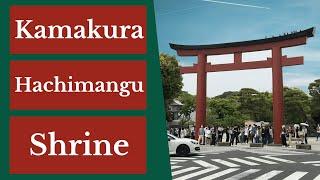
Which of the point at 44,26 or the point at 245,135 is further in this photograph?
the point at 245,135

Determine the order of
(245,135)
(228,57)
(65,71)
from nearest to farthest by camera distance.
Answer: (65,71), (245,135), (228,57)

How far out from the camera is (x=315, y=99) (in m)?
65.2

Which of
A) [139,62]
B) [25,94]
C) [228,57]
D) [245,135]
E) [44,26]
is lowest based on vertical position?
[245,135]

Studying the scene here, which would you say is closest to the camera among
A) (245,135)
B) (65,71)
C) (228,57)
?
(65,71)

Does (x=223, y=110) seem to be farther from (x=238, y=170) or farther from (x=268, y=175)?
(x=268, y=175)

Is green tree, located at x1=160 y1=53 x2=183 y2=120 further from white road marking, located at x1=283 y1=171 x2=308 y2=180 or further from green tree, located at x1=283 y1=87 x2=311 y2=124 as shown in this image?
white road marking, located at x1=283 y1=171 x2=308 y2=180

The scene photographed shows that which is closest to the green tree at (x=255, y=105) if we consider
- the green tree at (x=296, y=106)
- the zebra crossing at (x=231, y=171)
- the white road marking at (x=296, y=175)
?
the green tree at (x=296, y=106)

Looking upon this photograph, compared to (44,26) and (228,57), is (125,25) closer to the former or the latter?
(44,26)

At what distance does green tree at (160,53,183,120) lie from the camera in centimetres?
4497

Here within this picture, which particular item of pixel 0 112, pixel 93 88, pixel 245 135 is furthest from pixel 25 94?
pixel 245 135

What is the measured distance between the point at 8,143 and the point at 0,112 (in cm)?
40

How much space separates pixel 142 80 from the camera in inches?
245

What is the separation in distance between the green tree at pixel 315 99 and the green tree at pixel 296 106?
76 centimetres

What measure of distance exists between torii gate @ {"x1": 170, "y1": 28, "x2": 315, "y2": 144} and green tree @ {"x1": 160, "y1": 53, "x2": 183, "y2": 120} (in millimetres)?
8985
